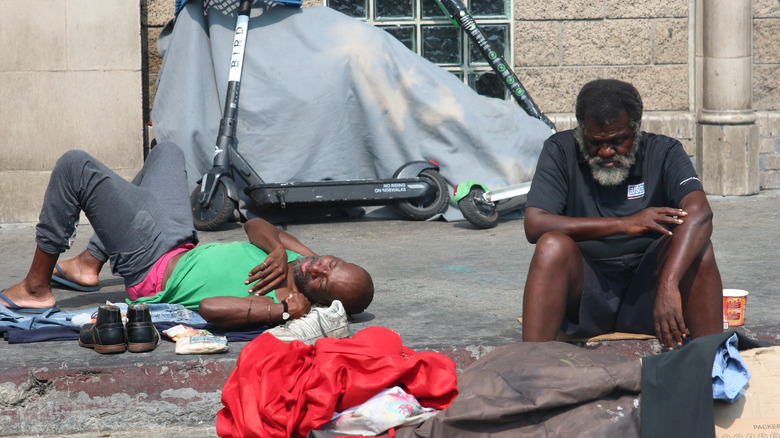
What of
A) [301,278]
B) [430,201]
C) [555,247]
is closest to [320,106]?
[430,201]

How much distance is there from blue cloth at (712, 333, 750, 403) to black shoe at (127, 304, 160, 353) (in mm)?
2181

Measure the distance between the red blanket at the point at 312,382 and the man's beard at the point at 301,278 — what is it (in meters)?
1.04

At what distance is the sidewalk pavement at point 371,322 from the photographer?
3.44 m

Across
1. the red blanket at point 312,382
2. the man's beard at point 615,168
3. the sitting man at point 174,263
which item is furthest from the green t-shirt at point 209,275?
the man's beard at point 615,168

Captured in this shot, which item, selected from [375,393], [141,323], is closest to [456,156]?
[141,323]

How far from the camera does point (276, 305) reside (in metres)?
3.93

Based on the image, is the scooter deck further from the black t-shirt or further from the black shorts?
the black shorts

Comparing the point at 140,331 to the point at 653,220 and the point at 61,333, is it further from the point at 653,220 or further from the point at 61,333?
the point at 653,220

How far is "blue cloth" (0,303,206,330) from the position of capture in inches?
155

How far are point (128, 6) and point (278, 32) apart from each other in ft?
3.88

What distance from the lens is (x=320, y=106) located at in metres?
6.86

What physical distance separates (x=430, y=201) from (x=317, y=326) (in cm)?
323

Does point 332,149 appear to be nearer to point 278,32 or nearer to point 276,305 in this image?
point 278,32

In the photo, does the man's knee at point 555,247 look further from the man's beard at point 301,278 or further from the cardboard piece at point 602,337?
the man's beard at point 301,278
